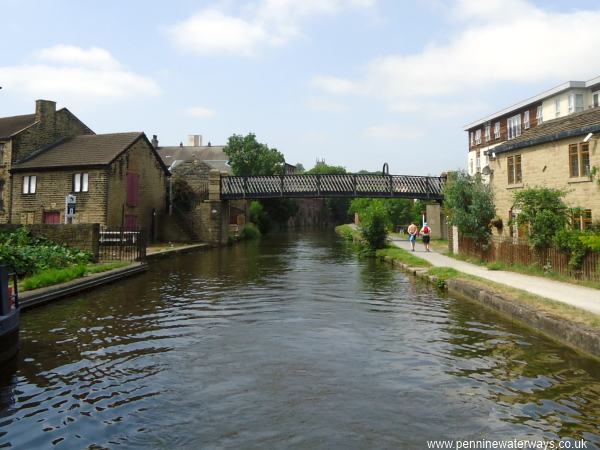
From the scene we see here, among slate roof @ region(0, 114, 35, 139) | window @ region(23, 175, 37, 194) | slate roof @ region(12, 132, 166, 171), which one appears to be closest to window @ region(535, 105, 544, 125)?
slate roof @ region(12, 132, 166, 171)

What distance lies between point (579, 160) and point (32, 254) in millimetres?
19034

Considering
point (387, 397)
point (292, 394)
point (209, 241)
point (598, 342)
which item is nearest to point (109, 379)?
point (292, 394)

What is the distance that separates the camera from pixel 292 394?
5.85m

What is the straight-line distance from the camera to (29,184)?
30.5m

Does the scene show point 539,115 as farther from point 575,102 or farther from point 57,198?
point 57,198

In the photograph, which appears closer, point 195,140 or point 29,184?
point 29,184

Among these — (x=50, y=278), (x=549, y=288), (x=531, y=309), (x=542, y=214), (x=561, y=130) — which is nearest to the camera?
(x=531, y=309)

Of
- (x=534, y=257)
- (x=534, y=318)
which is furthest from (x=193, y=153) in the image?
(x=534, y=318)

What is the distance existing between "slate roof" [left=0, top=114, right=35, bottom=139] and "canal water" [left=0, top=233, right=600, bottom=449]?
2598 cm

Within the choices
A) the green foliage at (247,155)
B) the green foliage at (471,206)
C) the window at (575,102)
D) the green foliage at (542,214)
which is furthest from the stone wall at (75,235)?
the green foliage at (247,155)

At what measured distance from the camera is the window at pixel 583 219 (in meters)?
16.2

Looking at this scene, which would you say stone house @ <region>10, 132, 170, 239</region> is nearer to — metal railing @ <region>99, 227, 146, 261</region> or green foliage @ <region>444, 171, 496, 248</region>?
metal railing @ <region>99, 227, 146, 261</region>

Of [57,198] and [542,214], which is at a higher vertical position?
[57,198]

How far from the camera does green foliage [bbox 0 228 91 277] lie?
1402cm
